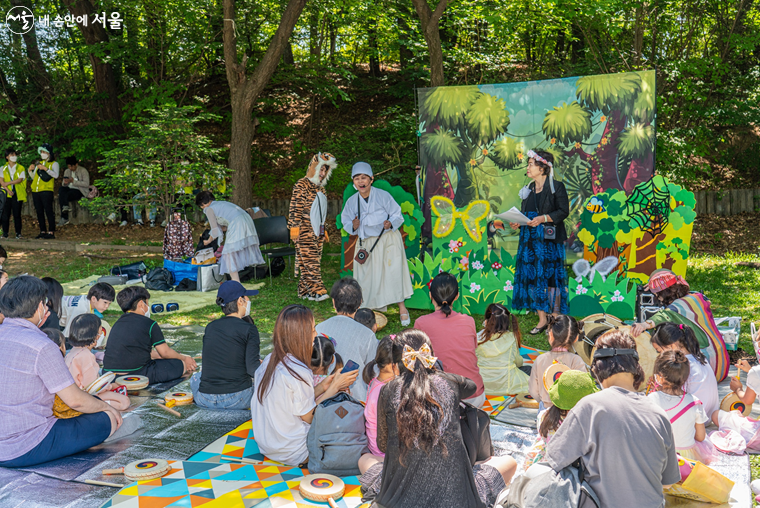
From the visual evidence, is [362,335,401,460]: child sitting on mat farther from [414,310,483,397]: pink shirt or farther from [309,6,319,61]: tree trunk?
[309,6,319,61]: tree trunk

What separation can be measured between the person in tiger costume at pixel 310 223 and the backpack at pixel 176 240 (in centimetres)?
224

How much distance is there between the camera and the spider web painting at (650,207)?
6.98m

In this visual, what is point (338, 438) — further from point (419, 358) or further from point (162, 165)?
point (162, 165)

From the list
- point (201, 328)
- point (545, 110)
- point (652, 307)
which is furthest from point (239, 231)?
point (652, 307)

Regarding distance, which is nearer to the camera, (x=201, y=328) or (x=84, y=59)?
(x=201, y=328)

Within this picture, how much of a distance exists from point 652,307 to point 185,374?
3.85 m

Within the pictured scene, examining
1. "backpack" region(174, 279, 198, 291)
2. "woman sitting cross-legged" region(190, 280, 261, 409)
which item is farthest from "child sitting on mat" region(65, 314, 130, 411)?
"backpack" region(174, 279, 198, 291)

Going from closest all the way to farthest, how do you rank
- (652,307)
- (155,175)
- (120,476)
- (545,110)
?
1. (120,476)
2. (652,307)
3. (545,110)
4. (155,175)

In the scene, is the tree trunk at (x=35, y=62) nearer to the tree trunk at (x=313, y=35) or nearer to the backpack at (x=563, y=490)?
the tree trunk at (x=313, y=35)

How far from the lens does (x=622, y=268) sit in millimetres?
7117

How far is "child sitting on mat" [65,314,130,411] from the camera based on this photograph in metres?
4.38

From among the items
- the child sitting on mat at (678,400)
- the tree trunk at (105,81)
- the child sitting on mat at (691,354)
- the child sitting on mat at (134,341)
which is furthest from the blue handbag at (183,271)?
the tree trunk at (105,81)

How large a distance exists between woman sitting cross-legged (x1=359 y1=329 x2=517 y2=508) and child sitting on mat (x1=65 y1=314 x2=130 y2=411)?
247 cm

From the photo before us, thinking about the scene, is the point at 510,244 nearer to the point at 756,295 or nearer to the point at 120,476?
the point at 756,295
